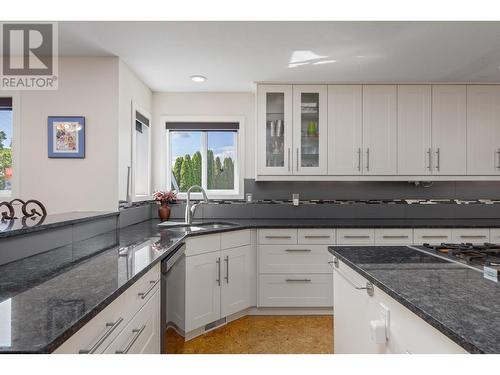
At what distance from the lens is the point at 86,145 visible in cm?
258

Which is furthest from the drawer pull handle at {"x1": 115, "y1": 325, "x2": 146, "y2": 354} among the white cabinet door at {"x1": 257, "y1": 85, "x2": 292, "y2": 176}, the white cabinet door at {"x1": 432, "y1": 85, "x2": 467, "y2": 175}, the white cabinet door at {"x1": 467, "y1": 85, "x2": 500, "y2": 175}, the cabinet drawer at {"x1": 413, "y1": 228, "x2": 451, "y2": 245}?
the white cabinet door at {"x1": 467, "y1": 85, "x2": 500, "y2": 175}

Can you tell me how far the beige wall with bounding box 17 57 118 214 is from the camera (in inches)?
101

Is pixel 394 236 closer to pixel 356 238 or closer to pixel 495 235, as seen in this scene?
pixel 356 238

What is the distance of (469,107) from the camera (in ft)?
10.4

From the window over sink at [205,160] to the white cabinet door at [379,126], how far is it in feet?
4.69

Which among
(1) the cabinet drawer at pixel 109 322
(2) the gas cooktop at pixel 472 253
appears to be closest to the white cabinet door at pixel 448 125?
(2) the gas cooktop at pixel 472 253

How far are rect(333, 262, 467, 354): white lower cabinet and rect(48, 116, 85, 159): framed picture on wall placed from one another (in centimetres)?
226

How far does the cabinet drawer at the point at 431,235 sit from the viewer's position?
2885mm

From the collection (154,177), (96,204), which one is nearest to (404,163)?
(154,177)

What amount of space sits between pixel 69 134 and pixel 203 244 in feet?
4.78

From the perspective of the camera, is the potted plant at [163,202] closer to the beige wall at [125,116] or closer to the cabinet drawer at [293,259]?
the beige wall at [125,116]

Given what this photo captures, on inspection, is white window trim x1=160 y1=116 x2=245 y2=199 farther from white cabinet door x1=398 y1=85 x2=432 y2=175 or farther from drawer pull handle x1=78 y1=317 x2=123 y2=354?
drawer pull handle x1=78 y1=317 x2=123 y2=354

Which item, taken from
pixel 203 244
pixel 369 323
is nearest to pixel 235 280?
pixel 203 244

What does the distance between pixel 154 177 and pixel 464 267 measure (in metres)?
3.06
